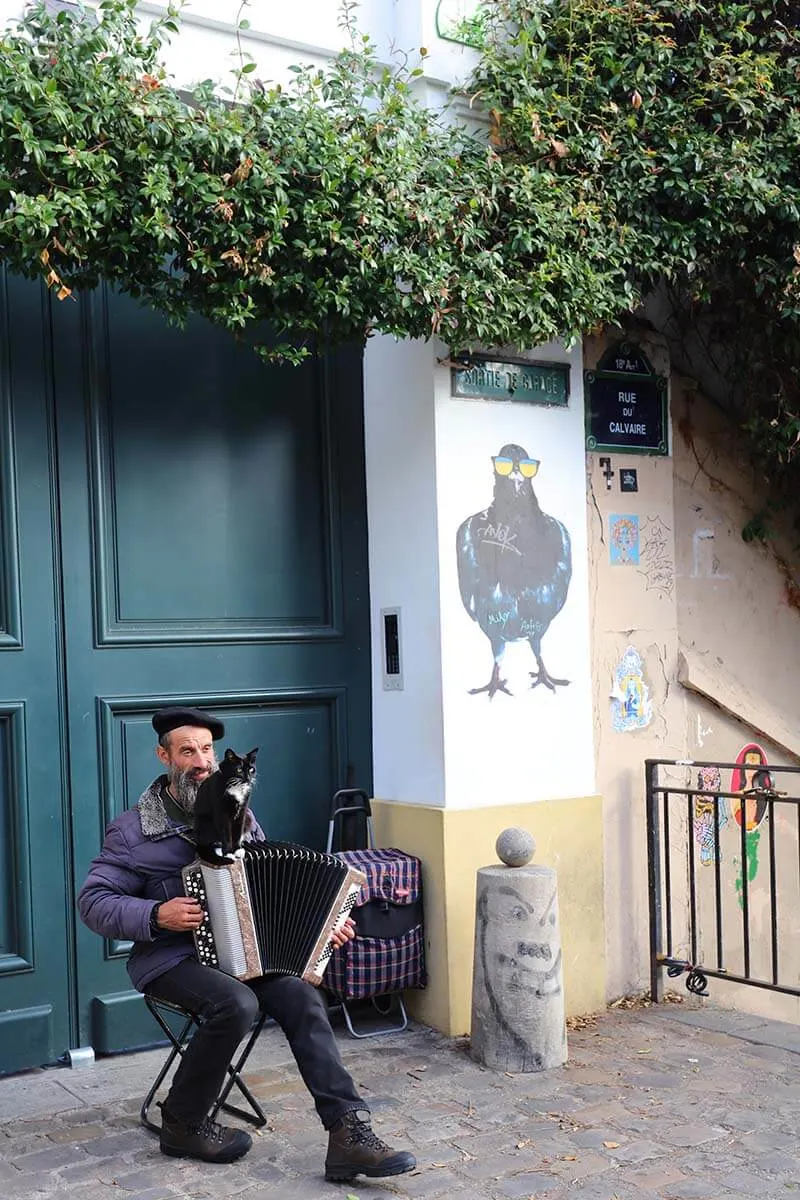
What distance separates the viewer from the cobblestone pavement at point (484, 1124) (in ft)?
13.1

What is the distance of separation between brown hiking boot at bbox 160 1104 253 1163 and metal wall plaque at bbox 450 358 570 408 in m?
3.18

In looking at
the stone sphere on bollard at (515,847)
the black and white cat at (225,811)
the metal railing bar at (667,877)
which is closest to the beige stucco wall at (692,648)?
the metal railing bar at (667,877)

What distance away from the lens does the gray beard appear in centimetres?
426

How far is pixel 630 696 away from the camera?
636 cm

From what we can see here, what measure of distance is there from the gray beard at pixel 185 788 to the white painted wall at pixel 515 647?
1.63 m

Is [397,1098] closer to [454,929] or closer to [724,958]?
[454,929]

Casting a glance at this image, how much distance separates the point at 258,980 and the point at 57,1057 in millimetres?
1457

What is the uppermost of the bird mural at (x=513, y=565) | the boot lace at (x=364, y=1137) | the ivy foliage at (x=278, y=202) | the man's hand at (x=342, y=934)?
the ivy foliage at (x=278, y=202)

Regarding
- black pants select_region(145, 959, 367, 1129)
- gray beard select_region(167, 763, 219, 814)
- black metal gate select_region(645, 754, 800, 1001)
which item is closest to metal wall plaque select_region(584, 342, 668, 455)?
black metal gate select_region(645, 754, 800, 1001)

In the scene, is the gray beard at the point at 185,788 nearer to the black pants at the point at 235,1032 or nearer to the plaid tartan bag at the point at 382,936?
the black pants at the point at 235,1032

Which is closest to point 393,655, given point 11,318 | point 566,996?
point 566,996

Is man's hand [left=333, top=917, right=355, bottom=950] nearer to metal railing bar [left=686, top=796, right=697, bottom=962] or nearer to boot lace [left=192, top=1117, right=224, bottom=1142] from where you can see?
boot lace [left=192, top=1117, right=224, bottom=1142]

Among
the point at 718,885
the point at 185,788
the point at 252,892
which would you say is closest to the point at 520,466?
the point at 718,885

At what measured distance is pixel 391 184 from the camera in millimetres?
5035
